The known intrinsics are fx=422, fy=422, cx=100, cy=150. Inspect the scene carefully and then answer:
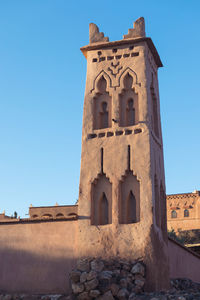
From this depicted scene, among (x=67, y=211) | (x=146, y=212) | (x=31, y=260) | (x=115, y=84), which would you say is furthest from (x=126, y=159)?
(x=67, y=211)

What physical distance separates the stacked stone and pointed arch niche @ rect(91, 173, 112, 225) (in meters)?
1.45

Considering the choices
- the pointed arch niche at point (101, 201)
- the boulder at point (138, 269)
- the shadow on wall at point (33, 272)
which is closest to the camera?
the boulder at point (138, 269)

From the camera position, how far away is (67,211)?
31.0 m

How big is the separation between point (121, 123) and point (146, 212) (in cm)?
343

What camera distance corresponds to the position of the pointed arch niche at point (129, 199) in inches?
543

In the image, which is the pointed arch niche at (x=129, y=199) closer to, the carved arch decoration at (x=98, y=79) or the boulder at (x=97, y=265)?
the boulder at (x=97, y=265)

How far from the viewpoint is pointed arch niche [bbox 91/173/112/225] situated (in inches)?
553

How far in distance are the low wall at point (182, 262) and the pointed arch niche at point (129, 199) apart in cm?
280

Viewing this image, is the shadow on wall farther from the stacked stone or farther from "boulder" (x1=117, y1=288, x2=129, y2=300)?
"boulder" (x1=117, y1=288, x2=129, y2=300)

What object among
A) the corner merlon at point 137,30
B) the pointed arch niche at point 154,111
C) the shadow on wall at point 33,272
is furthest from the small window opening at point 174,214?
the shadow on wall at point 33,272

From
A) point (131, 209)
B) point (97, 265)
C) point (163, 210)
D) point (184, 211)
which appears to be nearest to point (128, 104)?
point (131, 209)

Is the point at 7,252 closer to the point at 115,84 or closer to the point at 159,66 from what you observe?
the point at 115,84

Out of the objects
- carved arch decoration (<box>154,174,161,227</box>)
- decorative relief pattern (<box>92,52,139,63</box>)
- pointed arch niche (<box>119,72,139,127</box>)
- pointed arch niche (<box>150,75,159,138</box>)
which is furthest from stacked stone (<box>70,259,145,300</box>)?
decorative relief pattern (<box>92,52,139,63</box>)

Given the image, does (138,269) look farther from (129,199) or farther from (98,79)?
(98,79)
